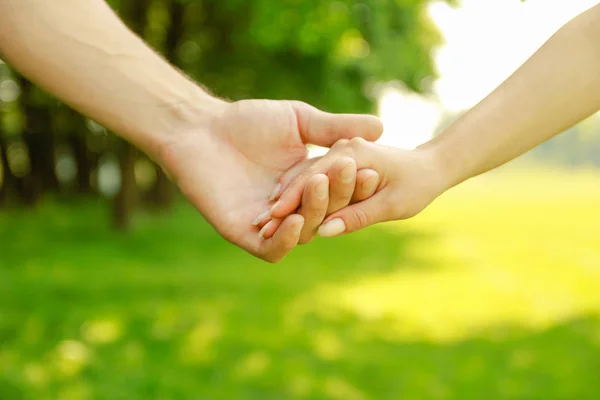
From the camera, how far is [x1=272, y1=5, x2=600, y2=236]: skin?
2.30 metres

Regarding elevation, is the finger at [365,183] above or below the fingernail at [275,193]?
above

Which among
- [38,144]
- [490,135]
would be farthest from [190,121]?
[38,144]

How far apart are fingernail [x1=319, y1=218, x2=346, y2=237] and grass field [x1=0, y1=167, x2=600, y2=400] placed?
301 cm

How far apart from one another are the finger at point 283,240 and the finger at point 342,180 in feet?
0.53

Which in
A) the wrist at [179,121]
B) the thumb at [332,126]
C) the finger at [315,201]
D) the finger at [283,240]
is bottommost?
the finger at [283,240]

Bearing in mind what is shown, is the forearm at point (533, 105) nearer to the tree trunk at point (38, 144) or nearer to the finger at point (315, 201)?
the finger at point (315, 201)

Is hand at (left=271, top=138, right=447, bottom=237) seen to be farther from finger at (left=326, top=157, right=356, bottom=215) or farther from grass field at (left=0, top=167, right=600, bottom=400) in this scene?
grass field at (left=0, top=167, right=600, bottom=400)

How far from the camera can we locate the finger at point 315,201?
2178mm

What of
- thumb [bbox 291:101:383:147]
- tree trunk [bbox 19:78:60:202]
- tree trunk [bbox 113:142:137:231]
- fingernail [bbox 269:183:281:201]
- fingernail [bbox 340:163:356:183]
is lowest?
fingernail [bbox 269:183:281:201]

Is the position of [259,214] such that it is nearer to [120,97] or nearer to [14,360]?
[120,97]

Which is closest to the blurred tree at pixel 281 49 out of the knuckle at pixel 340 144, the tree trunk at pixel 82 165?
the knuckle at pixel 340 144

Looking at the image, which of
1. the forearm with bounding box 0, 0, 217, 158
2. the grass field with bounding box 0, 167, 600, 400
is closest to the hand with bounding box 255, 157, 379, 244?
the forearm with bounding box 0, 0, 217, 158

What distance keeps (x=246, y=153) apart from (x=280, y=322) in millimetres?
4567

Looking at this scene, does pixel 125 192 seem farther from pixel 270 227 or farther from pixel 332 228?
pixel 332 228
